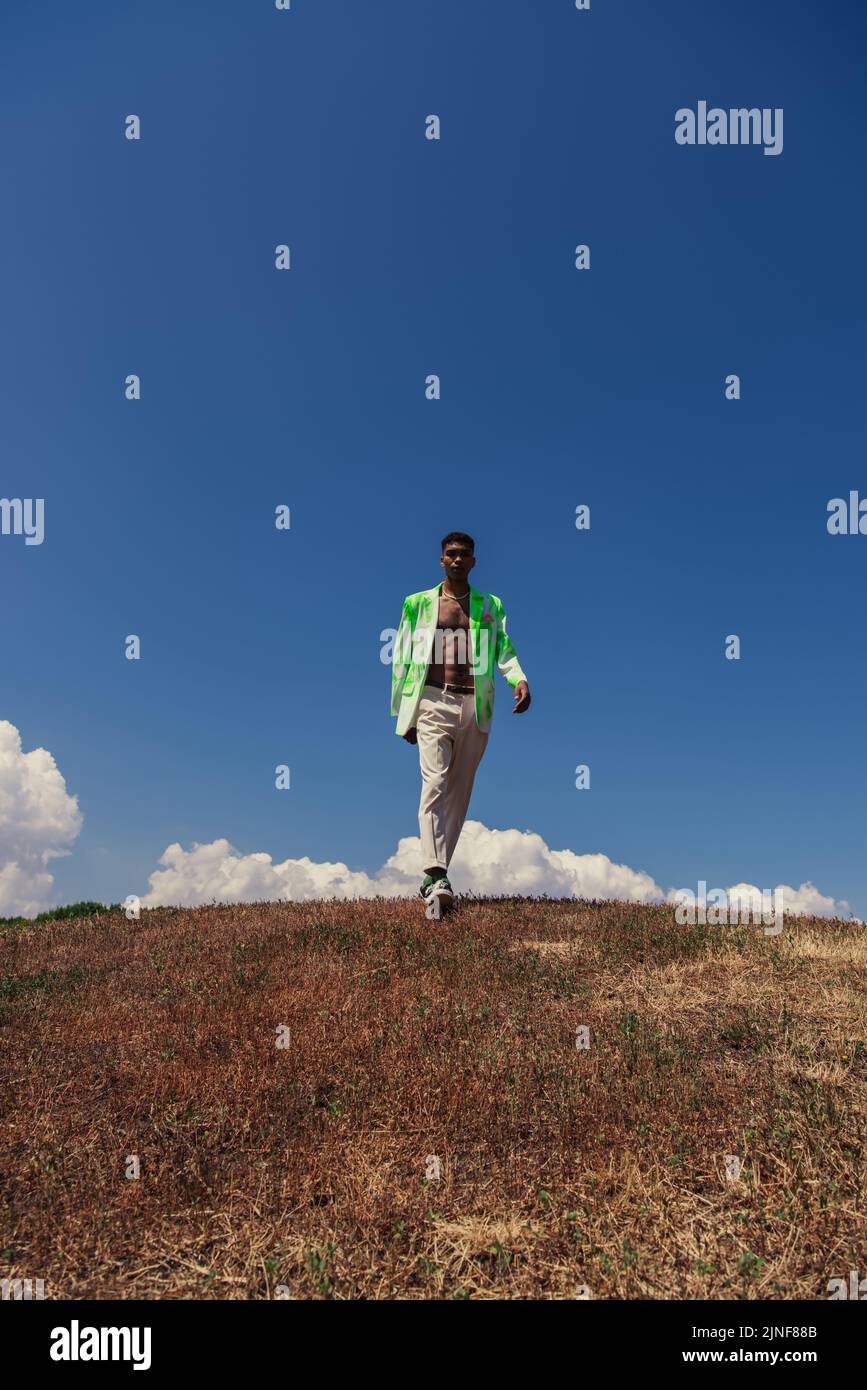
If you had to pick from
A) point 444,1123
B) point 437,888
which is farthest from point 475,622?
point 444,1123

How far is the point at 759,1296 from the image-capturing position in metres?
3.68

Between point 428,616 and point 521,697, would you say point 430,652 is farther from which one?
point 521,697

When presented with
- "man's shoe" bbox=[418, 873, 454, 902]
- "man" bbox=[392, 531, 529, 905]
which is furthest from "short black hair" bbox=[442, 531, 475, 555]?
"man's shoe" bbox=[418, 873, 454, 902]

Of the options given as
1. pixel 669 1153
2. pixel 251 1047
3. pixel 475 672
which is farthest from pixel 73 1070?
pixel 475 672

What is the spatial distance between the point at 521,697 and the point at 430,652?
4.19ft

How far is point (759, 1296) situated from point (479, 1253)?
1274mm

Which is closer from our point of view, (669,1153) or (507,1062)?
(669,1153)

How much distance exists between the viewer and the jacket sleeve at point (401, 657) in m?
10.5

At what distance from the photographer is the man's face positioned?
409 inches

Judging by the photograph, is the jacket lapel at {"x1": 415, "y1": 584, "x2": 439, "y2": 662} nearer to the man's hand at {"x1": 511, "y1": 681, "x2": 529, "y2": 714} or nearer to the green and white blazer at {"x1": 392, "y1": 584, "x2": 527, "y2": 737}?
the green and white blazer at {"x1": 392, "y1": 584, "x2": 527, "y2": 737}

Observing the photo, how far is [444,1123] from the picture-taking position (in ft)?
16.2
